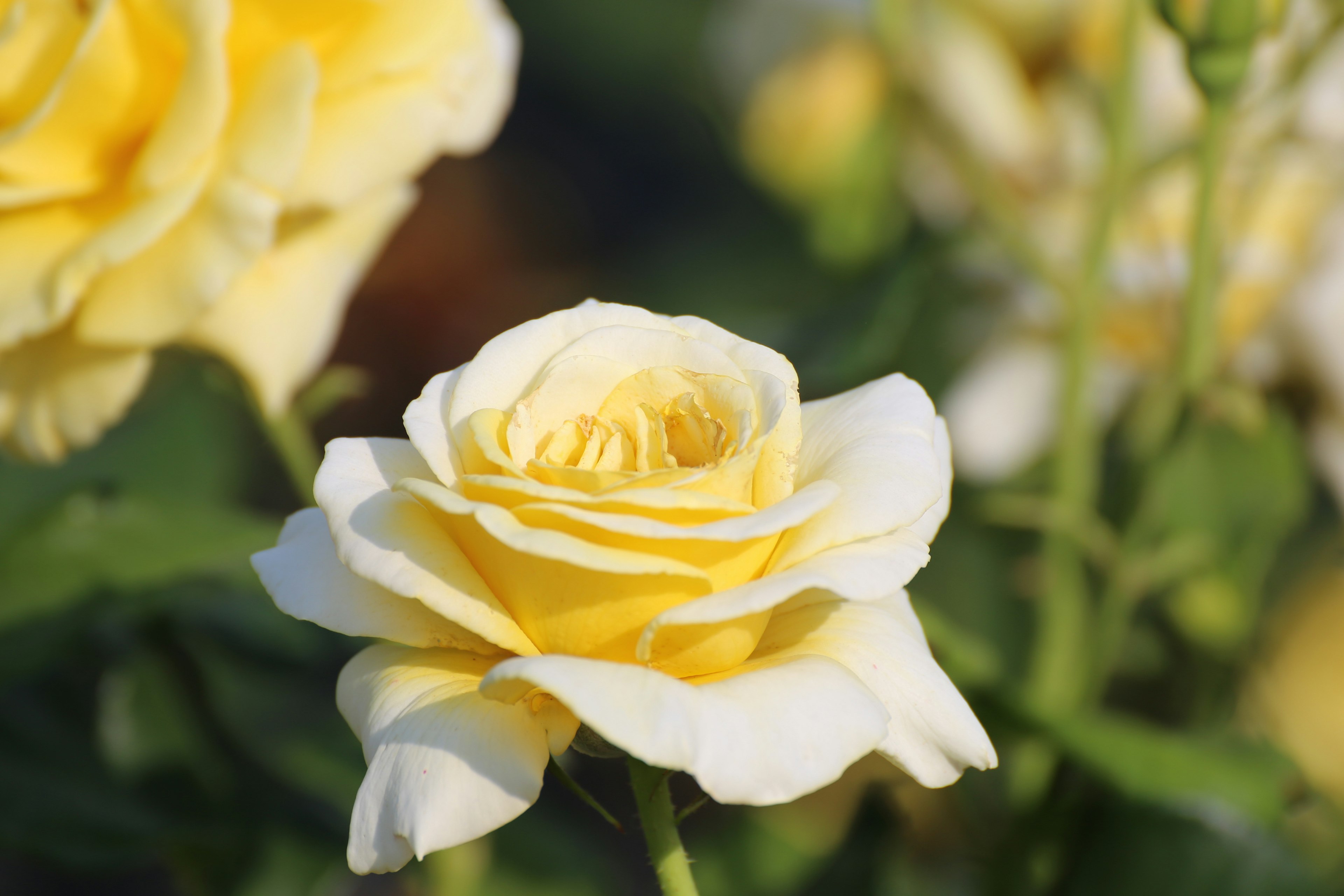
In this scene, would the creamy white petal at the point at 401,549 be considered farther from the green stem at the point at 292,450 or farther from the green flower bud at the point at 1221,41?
the green flower bud at the point at 1221,41

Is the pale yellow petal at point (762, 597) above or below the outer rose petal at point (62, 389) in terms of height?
above

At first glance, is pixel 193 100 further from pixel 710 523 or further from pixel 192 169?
pixel 710 523

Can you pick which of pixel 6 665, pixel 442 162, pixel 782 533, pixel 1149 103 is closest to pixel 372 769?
pixel 782 533

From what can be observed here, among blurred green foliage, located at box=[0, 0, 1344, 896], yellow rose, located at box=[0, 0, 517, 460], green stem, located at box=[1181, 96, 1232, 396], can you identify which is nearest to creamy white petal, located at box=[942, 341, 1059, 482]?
blurred green foliage, located at box=[0, 0, 1344, 896]

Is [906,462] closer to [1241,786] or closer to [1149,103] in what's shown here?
[1241,786]

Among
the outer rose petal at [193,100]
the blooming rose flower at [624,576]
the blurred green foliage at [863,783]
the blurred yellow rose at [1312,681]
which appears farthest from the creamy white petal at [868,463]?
the blurred yellow rose at [1312,681]

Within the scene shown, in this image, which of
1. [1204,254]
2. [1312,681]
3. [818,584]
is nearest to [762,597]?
[818,584]

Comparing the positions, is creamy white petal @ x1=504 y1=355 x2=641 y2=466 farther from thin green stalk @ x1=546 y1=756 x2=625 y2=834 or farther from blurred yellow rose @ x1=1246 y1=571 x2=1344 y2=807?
blurred yellow rose @ x1=1246 y1=571 x2=1344 y2=807
